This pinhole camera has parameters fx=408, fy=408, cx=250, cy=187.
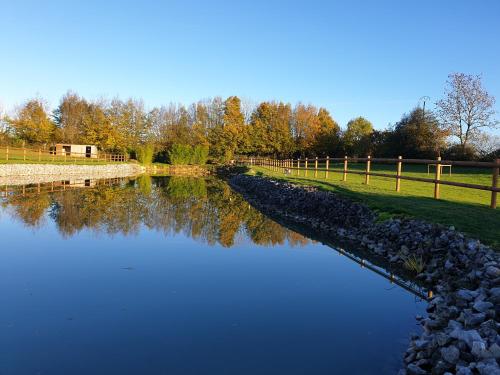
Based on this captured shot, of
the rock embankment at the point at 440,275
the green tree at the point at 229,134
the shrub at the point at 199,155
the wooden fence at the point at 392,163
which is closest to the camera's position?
the rock embankment at the point at 440,275

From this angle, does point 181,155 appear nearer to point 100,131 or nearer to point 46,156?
point 100,131

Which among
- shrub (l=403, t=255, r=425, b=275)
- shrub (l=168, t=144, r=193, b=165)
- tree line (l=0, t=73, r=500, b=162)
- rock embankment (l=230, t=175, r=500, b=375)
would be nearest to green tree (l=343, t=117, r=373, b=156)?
tree line (l=0, t=73, r=500, b=162)

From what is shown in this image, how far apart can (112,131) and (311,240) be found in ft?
169

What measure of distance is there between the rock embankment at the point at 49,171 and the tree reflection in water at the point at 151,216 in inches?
383

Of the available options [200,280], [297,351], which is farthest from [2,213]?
[297,351]

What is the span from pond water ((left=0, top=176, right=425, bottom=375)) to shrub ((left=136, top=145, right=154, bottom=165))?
44.1 metres

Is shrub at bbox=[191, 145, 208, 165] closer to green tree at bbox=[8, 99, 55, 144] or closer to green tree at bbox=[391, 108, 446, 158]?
green tree at bbox=[8, 99, 55, 144]

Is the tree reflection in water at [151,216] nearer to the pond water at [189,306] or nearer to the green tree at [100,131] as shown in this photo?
the pond water at [189,306]

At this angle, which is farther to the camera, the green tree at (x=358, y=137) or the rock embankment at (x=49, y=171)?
the green tree at (x=358, y=137)

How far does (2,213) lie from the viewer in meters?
12.8

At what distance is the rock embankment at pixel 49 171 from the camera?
89.4 ft

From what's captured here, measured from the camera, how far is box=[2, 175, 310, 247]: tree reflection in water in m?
11.1

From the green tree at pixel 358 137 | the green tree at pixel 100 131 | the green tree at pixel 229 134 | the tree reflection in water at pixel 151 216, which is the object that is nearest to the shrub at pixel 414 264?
the tree reflection in water at pixel 151 216

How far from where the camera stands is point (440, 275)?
276 inches
